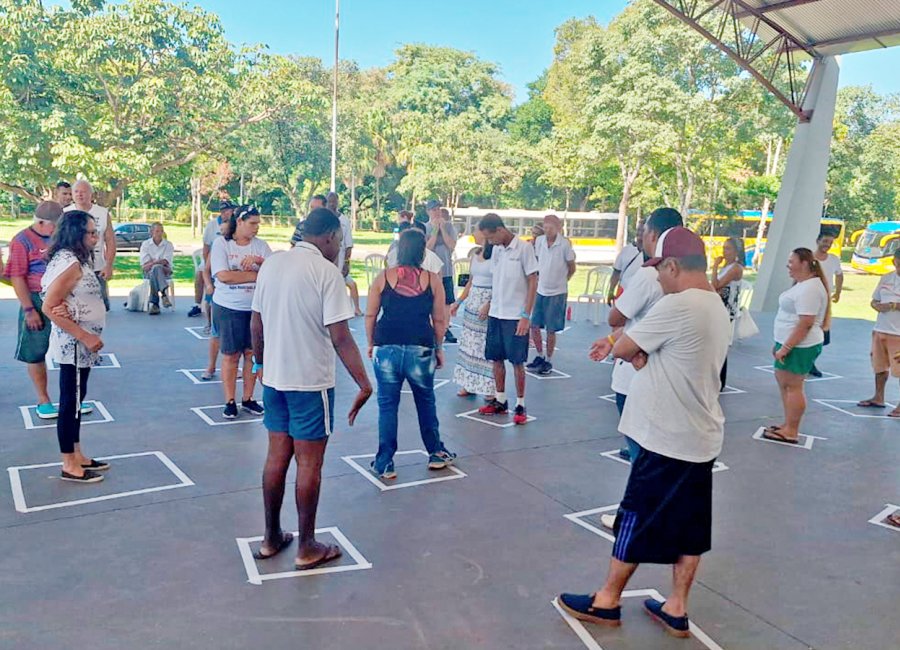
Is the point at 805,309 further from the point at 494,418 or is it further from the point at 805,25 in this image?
the point at 805,25

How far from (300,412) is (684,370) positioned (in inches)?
70.6

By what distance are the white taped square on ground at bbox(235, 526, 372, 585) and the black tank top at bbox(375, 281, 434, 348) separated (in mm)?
1367

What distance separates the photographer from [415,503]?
15.5 feet

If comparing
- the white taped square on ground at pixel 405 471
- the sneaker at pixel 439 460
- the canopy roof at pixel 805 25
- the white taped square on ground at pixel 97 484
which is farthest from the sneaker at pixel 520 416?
the canopy roof at pixel 805 25

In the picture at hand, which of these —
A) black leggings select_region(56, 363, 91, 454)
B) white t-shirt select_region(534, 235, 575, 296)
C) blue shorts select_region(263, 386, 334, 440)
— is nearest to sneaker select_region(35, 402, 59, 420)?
black leggings select_region(56, 363, 91, 454)

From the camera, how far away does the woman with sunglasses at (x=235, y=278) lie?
6.20 m

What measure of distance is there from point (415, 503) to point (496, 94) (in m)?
44.6

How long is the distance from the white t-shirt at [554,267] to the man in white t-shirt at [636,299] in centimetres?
451

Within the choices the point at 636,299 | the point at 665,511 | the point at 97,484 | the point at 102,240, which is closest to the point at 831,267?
the point at 636,299

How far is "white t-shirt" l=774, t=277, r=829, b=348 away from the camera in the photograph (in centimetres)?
597

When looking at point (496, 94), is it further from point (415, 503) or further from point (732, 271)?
point (415, 503)

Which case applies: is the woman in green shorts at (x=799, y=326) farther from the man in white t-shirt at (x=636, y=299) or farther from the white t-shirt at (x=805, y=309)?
the man in white t-shirt at (x=636, y=299)

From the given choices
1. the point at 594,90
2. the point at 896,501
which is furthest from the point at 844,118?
the point at 896,501

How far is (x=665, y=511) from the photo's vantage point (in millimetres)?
3197
